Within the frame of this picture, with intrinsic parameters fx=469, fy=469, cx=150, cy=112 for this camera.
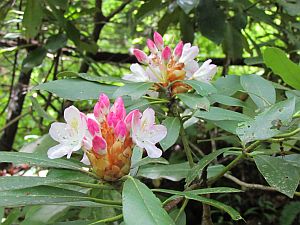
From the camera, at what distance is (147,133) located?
845mm

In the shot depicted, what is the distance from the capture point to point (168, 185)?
2.16 metres

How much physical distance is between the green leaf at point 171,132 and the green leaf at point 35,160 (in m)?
0.17

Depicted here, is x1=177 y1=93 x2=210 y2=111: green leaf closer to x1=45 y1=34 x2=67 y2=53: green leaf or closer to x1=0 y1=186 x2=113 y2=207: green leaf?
x1=0 y1=186 x2=113 y2=207: green leaf

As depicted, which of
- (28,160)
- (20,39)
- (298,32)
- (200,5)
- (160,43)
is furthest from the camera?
(20,39)

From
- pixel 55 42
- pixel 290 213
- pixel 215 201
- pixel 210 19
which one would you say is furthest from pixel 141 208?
pixel 290 213

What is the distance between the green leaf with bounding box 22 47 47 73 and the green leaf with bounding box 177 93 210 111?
121cm

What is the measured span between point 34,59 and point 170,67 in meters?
1.15

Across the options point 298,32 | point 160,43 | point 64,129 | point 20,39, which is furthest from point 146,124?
point 20,39

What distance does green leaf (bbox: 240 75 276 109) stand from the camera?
101 cm

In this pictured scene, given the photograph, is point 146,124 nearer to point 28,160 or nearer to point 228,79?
point 28,160

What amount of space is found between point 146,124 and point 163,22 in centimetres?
128

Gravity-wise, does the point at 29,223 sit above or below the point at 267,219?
above

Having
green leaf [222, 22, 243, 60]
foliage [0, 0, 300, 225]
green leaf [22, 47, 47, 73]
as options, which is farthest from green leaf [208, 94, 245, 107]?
green leaf [22, 47, 47, 73]

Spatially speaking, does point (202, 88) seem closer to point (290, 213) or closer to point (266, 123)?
point (266, 123)
